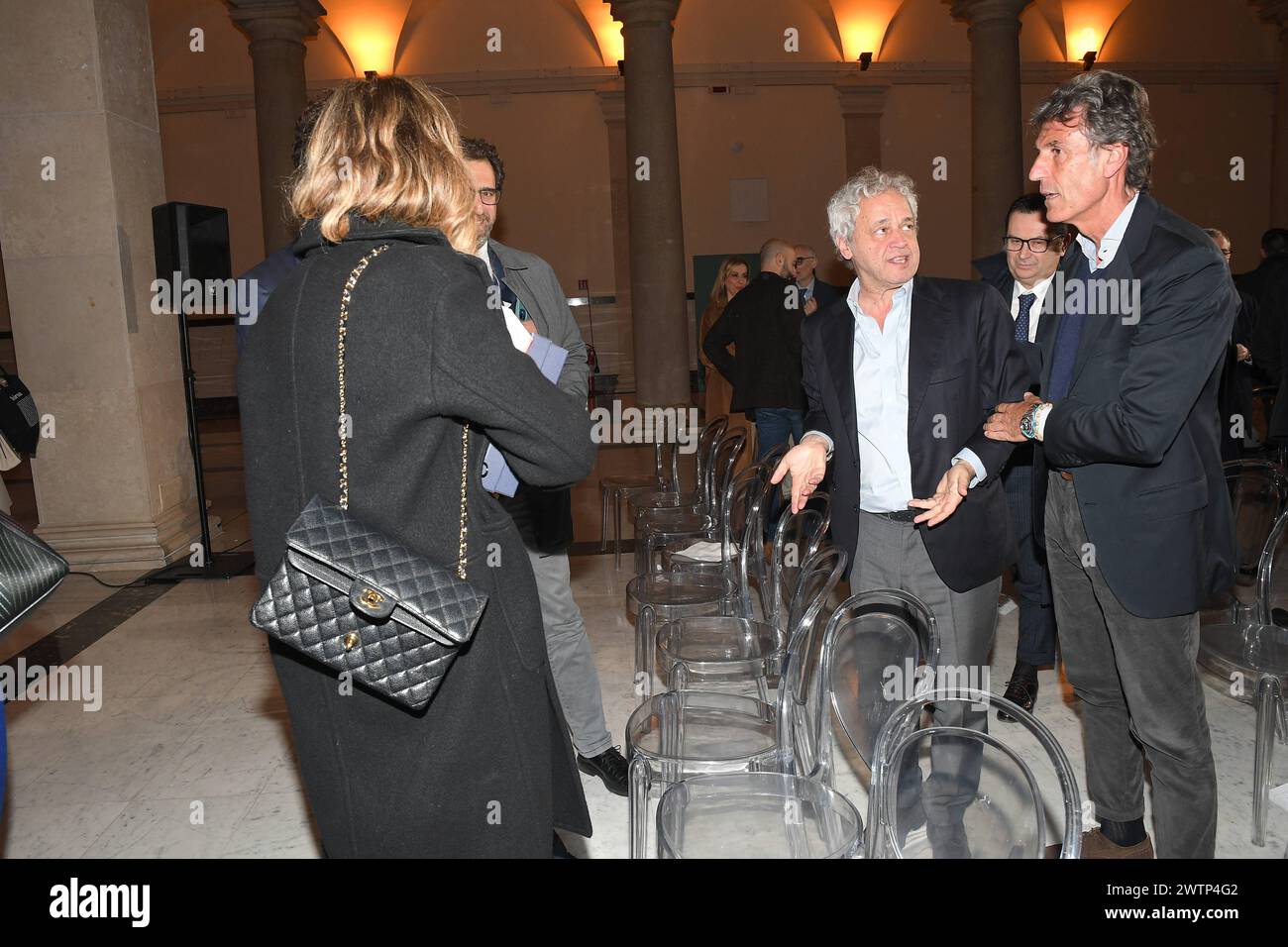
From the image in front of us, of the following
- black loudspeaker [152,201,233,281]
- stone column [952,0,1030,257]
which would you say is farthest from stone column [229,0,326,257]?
stone column [952,0,1030,257]

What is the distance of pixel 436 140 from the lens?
1.48m

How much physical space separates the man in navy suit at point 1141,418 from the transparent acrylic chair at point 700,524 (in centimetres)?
217

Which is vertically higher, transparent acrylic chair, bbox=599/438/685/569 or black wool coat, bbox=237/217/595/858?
black wool coat, bbox=237/217/595/858

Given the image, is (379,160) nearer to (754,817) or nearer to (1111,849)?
(754,817)

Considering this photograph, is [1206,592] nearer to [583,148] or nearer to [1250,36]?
[583,148]

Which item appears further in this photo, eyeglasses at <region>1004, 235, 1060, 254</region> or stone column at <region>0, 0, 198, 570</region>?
stone column at <region>0, 0, 198, 570</region>

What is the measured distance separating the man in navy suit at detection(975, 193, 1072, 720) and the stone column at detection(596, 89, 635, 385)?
10.1m

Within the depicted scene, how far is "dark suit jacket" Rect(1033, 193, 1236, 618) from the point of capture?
199 centimetres

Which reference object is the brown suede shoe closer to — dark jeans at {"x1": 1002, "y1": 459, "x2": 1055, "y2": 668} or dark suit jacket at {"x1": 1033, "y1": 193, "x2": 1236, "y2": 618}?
dark suit jacket at {"x1": 1033, "y1": 193, "x2": 1236, "y2": 618}

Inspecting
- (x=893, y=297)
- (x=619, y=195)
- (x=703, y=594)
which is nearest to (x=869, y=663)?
(x=893, y=297)

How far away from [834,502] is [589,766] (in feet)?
3.88
